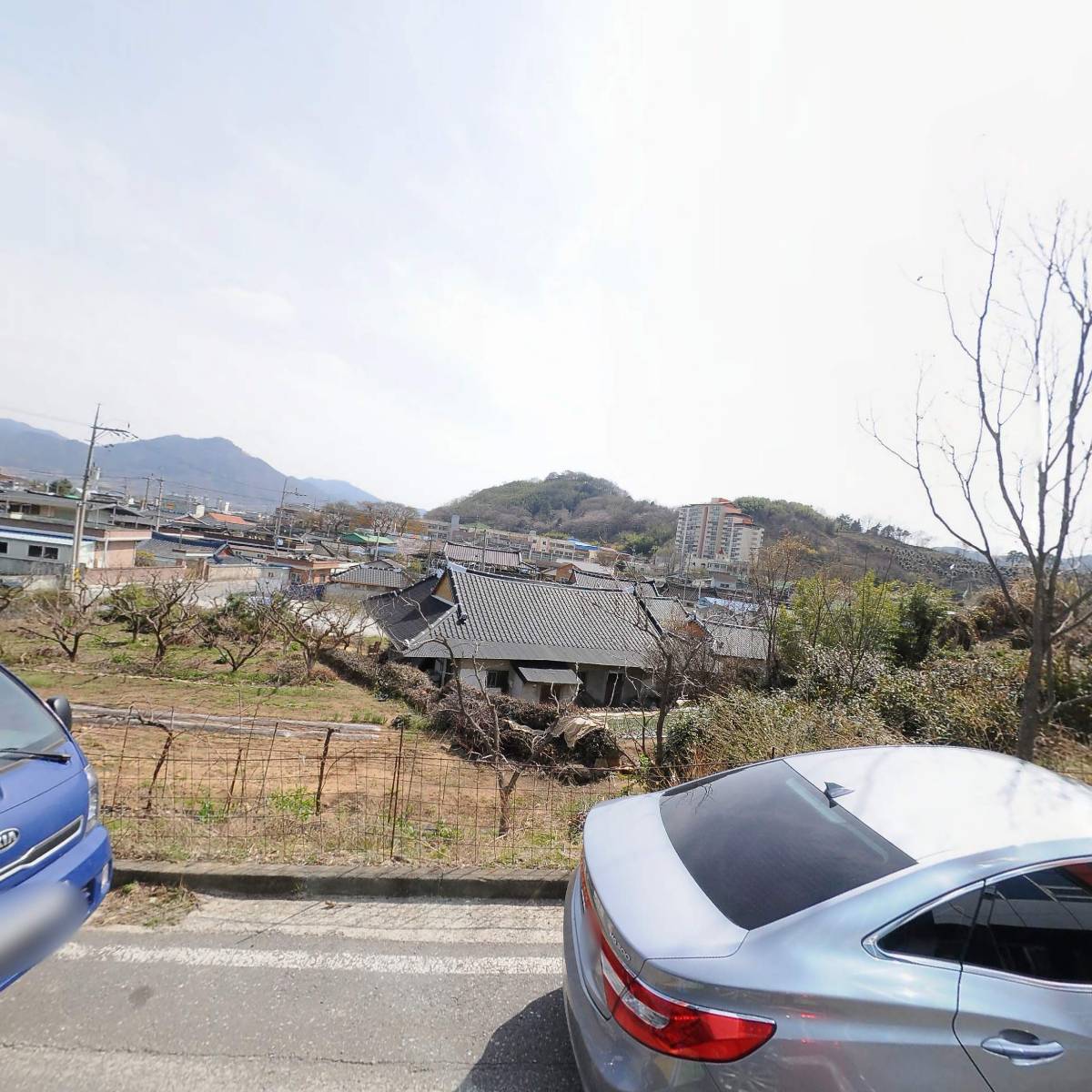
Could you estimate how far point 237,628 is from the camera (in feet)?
64.2

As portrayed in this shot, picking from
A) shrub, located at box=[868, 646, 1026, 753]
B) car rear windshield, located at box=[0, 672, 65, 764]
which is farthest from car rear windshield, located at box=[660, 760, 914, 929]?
shrub, located at box=[868, 646, 1026, 753]

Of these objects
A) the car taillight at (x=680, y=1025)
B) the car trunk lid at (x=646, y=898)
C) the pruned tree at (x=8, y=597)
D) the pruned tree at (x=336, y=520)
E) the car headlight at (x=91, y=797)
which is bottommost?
the pruned tree at (x=8, y=597)

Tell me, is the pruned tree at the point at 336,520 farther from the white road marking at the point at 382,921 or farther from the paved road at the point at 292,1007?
the paved road at the point at 292,1007

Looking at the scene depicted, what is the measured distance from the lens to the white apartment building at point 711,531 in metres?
65.4

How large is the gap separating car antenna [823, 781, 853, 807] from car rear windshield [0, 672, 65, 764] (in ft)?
9.97

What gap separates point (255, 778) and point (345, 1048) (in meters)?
5.64

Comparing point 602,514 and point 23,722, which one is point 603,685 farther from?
point 602,514

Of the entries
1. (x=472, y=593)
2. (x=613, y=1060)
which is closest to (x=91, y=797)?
(x=613, y=1060)

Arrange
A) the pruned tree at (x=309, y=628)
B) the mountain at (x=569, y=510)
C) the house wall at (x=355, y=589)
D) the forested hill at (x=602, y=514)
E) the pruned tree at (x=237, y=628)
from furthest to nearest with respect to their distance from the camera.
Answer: the mountain at (x=569, y=510), the forested hill at (x=602, y=514), the house wall at (x=355, y=589), the pruned tree at (x=237, y=628), the pruned tree at (x=309, y=628)

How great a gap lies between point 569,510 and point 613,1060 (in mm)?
97106

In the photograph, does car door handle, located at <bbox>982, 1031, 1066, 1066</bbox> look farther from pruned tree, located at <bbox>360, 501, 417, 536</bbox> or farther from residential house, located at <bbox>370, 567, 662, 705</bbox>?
pruned tree, located at <bbox>360, 501, 417, 536</bbox>

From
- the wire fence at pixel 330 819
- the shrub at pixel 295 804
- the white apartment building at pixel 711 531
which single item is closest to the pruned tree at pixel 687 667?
the wire fence at pixel 330 819

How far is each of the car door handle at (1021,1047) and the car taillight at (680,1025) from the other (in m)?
0.54

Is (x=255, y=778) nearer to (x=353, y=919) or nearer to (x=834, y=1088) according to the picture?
(x=353, y=919)
